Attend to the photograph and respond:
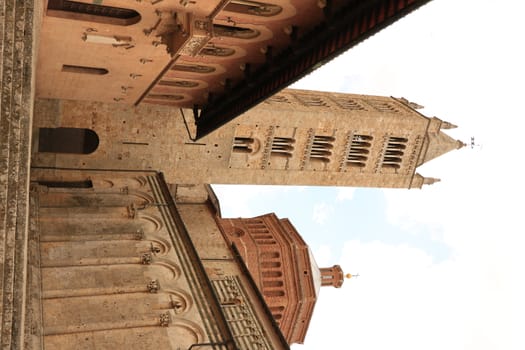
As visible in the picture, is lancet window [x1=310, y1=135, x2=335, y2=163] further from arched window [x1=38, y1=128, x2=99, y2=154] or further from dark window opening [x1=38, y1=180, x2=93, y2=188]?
dark window opening [x1=38, y1=180, x2=93, y2=188]

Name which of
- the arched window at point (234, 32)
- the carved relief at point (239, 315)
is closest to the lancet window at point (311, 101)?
the carved relief at point (239, 315)

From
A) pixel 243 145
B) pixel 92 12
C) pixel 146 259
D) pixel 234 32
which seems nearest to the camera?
pixel 92 12

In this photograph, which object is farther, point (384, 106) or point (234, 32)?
point (384, 106)

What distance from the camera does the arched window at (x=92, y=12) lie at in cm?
1545

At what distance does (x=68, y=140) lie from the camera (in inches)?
1001

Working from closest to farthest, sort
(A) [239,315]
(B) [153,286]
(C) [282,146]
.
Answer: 1. (B) [153,286]
2. (A) [239,315]
3. (C) [282,146]

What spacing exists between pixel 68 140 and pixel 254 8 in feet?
40.3

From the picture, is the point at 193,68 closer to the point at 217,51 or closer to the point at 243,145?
the point at 217,51

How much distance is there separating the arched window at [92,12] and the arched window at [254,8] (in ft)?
7.58

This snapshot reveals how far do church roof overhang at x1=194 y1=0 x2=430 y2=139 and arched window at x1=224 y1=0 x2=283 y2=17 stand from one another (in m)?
0.99

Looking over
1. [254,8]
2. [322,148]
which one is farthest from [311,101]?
[254,8]

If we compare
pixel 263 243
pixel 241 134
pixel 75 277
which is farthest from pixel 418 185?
pixel 75 277

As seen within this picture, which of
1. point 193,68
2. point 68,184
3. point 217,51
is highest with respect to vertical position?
point 217,51

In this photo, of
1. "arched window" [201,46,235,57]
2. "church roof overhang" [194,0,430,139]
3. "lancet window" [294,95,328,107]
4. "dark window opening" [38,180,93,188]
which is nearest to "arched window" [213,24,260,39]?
"church roof overhang" [194,0,430,139]
